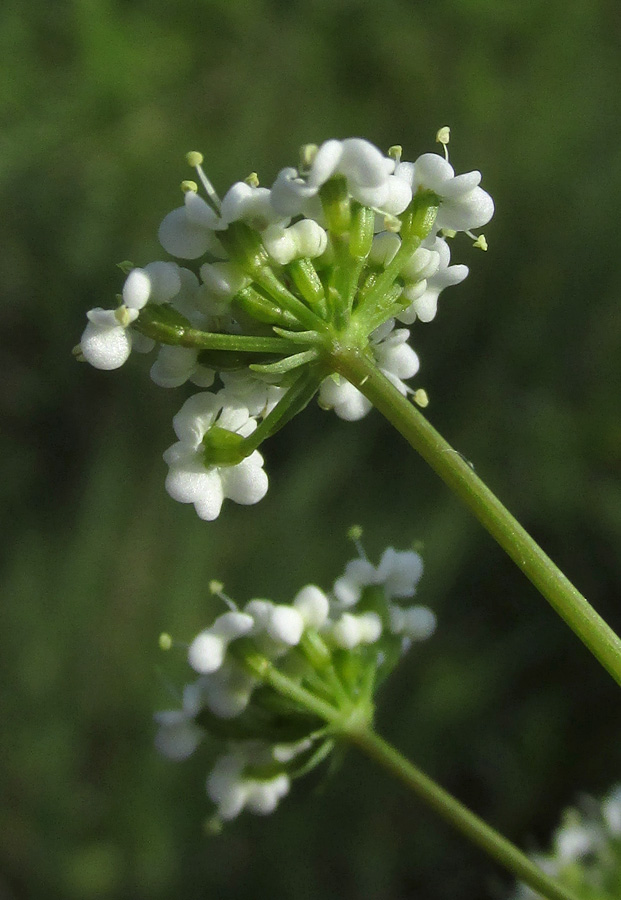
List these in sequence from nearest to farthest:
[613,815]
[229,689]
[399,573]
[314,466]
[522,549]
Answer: [522,549]
[229,689]
[399,573]
[613,815]
[314,466]

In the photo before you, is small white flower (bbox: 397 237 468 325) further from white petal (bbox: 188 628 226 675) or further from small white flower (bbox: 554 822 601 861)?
small white flower (bbox: 554 822 601 861)

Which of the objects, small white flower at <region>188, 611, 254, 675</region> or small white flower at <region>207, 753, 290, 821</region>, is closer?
small white flower at <region>188, 611, 254, 675</region>

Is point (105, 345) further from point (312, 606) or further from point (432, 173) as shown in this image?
point (312, 606)

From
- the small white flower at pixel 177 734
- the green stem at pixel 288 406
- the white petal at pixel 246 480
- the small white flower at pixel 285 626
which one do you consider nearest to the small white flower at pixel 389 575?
the small white flower at pixel 285 626

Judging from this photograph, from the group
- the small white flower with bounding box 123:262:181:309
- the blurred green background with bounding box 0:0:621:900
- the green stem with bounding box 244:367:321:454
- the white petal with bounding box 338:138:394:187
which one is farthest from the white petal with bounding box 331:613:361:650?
the blurred green background with bounding box 0:0:621:900

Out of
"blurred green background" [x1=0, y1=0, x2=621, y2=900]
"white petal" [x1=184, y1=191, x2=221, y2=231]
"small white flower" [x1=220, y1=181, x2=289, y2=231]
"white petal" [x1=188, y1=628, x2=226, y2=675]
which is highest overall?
"blurred green background" [x1=0, y1=0, x2=621, y2=900]

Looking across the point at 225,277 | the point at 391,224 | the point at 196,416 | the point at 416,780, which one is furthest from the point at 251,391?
the point at 416,780

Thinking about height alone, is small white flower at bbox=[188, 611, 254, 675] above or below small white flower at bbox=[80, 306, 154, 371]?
below

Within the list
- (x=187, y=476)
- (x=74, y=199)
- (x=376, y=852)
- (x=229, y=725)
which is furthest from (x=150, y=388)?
(x=187, y=476)

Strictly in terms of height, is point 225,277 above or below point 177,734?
above

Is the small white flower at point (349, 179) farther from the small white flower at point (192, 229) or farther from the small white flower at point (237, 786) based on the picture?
the small white flower at point (237, 786)
